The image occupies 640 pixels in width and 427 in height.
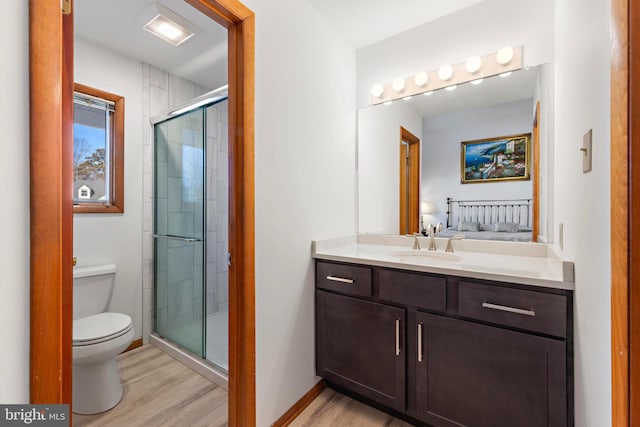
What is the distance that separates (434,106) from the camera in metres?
1.97

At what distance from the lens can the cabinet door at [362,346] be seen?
1.47 meters

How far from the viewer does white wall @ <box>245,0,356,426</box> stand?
4.68 ft

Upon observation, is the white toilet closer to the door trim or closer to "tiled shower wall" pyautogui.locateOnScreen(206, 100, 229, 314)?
"tiled shower wall" pyautogui.locateOnScreen(206, 100, 229, 314)

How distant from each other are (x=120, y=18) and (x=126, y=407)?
7.76 feet

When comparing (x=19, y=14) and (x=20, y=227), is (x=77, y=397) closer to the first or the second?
(x=20, y=227)

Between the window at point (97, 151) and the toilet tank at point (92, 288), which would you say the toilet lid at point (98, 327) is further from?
the window at point (97, 151)

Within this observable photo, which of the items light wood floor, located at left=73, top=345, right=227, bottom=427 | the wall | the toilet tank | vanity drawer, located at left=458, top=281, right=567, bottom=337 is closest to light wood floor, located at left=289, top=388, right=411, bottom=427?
light wood floor, located at left=73, top=345, right=227, bottom=427

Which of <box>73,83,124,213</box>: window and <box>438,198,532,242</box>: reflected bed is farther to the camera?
<box>73,83,124,213</box>: window

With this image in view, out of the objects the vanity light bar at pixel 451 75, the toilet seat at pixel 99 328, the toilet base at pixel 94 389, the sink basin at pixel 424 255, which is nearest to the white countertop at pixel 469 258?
the sink basin at pixel 424 255

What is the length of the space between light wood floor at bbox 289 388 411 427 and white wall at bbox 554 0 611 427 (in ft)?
2.87

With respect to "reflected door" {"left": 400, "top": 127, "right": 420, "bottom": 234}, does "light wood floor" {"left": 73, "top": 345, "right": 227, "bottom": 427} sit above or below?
below

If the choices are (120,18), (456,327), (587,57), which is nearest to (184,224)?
(120,18)

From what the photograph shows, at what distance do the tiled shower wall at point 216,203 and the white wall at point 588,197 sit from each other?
2.08m

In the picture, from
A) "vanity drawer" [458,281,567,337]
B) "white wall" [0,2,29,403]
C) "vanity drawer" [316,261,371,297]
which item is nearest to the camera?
"white wall" [0,2,29,403]
